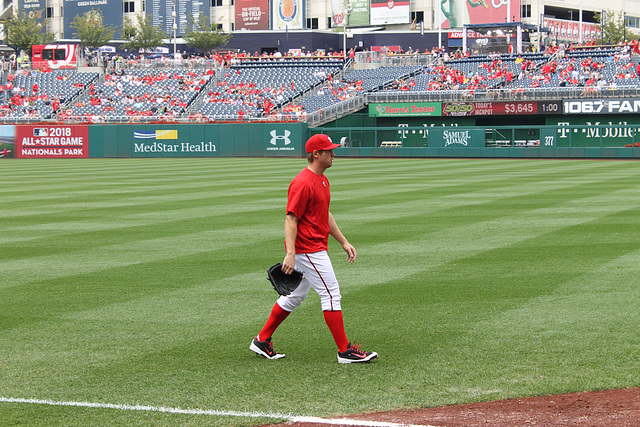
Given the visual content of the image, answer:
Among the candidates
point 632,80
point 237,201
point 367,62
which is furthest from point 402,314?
point 367,62

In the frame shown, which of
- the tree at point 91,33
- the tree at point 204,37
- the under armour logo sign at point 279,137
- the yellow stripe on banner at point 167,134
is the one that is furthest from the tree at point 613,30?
the tree at point 91,33

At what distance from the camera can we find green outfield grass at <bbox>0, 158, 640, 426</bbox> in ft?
18.7

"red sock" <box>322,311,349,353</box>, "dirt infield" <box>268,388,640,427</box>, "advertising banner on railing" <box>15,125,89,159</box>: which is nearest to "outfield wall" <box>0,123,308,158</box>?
"advertising banner on railing" <box>15,125,89,159</box>

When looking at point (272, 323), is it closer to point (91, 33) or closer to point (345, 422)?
point (345, 422)

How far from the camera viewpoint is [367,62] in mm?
65062

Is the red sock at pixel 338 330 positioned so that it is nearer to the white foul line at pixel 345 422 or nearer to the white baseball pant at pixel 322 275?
the white baseball pant at pixel 322 275

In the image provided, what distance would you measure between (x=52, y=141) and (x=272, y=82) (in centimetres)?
1787

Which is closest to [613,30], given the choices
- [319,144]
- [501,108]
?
[501,108]

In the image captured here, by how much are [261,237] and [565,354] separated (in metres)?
7.72

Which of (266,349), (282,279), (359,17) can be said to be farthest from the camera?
(359,17)

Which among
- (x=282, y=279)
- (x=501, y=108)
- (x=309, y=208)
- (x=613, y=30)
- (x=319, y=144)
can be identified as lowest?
(x=282, y=279)

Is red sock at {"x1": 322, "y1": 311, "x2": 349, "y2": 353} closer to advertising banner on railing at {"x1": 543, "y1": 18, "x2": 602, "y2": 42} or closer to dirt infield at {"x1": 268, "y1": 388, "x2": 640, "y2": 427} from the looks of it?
dirt infield at {"x1": 268, "y1": 388, "x2": 640, "y2": 427}

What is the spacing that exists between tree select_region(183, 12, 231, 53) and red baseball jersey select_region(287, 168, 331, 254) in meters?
76.2

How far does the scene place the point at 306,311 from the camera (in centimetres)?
836
